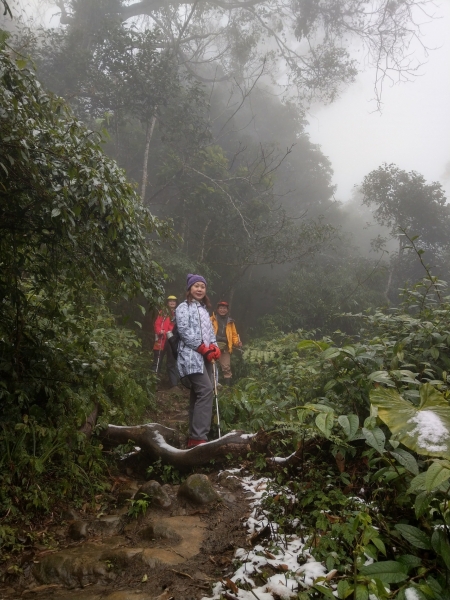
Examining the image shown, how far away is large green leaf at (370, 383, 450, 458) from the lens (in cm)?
160

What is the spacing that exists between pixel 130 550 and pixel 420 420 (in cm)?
212

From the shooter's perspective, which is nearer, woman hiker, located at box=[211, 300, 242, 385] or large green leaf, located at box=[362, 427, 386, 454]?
large green leaf, located at box=[362, 427, 386, 454]

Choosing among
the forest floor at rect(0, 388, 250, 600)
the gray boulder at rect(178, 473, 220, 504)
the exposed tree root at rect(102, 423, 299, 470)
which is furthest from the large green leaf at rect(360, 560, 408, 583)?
the exposed tree root at rect(102, 423, 299, 470)

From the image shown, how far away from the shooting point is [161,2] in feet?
64.8

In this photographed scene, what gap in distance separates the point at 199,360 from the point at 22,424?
2.34m

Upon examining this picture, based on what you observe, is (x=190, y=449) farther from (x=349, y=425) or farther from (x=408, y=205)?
(x=408, y=205)

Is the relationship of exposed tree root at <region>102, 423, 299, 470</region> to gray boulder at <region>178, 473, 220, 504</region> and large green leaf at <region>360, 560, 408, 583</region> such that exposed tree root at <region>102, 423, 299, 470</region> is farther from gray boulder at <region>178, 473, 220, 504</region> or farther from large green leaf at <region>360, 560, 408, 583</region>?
large green leaf at <region>360, 560, 408, 583</region>

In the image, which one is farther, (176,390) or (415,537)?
(176,390)

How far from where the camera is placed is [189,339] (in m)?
5.18

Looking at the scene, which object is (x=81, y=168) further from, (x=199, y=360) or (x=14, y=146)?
(x=199, y=360)

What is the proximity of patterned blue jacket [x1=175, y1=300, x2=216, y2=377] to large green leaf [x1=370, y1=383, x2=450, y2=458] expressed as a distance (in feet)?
11.0

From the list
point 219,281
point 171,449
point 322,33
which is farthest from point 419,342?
point 322,33

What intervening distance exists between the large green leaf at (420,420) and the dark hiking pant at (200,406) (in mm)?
3337

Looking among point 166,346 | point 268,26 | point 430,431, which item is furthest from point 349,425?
point 268,26
